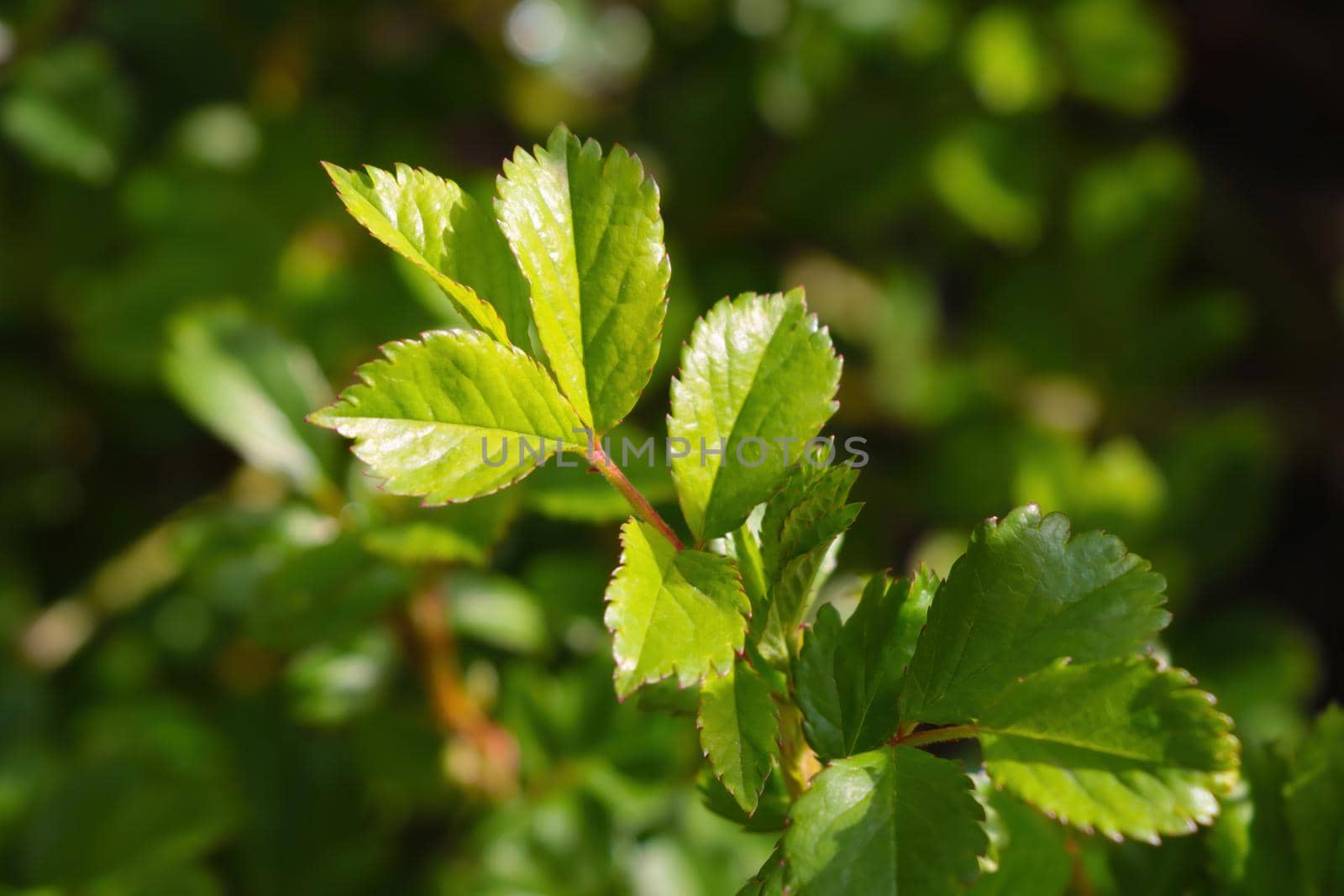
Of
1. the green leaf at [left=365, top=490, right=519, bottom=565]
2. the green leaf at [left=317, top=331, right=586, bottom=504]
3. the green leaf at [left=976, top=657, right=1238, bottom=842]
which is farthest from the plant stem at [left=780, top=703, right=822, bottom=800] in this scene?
→ the green leaf at [left=365, top=490, right=519, bottom=565]

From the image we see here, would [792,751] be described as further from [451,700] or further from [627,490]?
[451,700]

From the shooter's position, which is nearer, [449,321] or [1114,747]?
[1114,747]

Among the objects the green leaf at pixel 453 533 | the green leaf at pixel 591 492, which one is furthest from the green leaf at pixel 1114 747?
the green leaf at pixel 453 533

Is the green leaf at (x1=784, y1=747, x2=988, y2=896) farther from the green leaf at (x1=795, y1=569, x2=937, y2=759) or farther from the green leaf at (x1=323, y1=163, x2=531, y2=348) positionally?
the green leaf at (x1=323, y1=163, x2=531, y2=348)

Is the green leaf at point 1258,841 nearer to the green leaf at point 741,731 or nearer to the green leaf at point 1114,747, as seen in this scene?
the green leaf at point 1114,747

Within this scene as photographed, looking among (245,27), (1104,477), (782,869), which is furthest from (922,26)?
(782,869)

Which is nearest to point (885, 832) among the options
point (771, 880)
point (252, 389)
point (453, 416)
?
point (771, 880)

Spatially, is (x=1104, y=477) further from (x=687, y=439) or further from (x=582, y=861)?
(x=687, y=439)

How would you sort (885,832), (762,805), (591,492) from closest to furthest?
(885,832) < (762,805) < (591,492)
